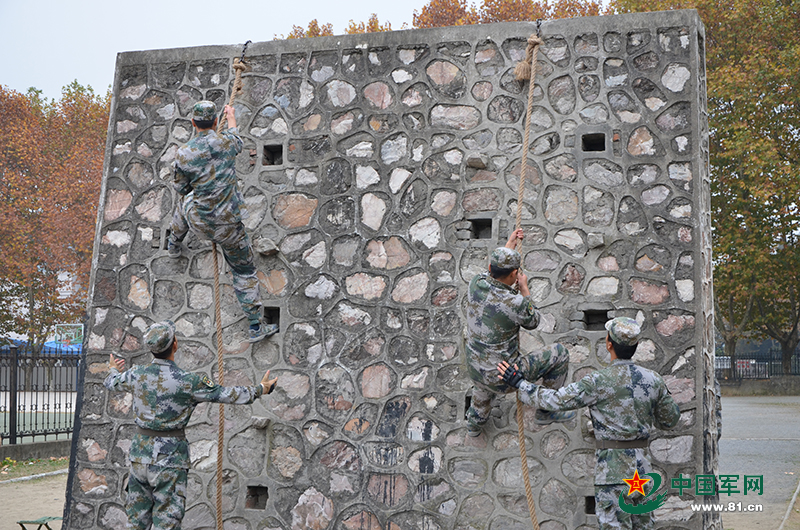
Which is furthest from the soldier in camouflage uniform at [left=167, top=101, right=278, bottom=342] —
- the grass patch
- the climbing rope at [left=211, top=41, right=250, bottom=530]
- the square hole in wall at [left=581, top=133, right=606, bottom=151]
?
the grass patch

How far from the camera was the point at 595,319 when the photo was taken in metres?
5.22

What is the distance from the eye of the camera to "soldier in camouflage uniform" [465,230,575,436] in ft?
14.8

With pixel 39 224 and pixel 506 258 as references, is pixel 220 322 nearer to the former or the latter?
pixel 506 258

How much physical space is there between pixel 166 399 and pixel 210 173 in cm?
167

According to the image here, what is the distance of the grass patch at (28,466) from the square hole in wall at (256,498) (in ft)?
18.0

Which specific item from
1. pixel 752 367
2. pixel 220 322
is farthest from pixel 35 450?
pixel 752 367

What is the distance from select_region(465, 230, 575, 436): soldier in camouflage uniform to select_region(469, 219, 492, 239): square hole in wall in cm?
68

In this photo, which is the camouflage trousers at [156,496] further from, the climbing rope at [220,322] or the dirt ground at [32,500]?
the dirt ground at [32,500]

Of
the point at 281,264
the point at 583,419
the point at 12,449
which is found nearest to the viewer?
the point at 583,419

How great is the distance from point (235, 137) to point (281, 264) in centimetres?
107

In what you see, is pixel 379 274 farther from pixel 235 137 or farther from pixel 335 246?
pixel 235 137

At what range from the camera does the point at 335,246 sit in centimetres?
573

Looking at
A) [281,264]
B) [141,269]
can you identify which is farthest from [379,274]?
[141,269]

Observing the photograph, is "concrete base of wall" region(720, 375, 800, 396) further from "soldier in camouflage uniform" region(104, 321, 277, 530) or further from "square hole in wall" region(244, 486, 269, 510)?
"soldier in camouflage uniform" region(104, 321, 277, 530)
